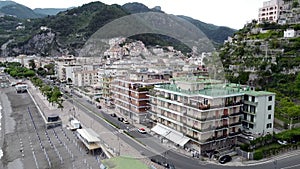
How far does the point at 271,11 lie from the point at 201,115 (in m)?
25.3

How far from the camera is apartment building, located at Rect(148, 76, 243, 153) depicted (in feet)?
35.4

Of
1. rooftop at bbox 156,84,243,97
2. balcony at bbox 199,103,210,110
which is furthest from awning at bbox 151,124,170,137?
balcony at bbox 199,103,210,110

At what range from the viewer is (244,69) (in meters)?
21.7

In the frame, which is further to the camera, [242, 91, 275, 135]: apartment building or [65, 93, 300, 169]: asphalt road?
[242, 91, 275, 135]: apartment building

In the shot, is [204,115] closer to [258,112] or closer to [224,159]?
[224,159]

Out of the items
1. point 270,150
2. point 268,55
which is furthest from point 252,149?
point 268,55

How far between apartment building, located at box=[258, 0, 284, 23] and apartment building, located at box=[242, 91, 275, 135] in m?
20.8

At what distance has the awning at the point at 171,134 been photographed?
1148 centimetres

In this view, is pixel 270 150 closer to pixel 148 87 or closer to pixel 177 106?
pixel 177 106

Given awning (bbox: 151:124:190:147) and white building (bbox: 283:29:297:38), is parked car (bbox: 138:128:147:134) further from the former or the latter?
white building (bbox: 283:29:297:38)

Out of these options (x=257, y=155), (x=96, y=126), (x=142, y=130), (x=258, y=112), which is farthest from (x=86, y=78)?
(x=257, y=155)

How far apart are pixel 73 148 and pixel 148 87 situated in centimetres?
584

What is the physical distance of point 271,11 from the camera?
30.2m

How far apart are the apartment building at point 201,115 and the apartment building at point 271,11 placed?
21.8 m
